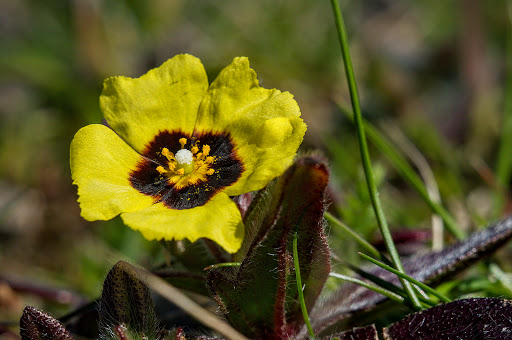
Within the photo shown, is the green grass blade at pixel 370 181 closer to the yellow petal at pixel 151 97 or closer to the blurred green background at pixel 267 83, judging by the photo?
the yellow petal at pixel 151 97

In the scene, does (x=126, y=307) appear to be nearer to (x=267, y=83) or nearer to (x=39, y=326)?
(x=39, y=326)

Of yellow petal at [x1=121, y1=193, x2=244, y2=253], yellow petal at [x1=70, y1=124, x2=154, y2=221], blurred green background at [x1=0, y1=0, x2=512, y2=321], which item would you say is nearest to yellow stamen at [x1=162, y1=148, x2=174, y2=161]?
yellow petal at [x1=70, y1=124, x2=154, y2=221]

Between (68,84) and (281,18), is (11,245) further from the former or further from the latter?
(281,18)

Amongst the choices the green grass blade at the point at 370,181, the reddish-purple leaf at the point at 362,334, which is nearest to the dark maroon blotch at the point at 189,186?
the green grass blade at the point at 370,181

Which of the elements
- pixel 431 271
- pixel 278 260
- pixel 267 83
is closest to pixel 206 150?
pixel 278 260

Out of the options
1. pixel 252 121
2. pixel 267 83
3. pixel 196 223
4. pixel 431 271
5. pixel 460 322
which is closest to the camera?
pixel 196 223

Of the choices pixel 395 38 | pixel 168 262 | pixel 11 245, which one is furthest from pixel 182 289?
pixel 395 38
